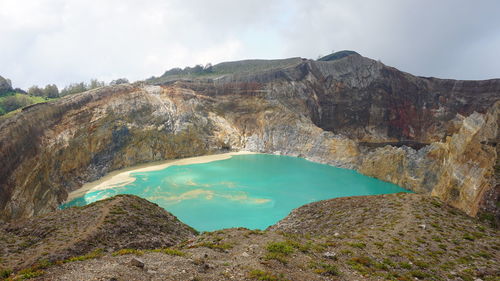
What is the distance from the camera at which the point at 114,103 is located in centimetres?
5350

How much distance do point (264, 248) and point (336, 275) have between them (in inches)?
118

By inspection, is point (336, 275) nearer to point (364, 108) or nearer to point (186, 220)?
point (186, 220)

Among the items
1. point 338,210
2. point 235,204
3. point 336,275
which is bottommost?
point 235,204

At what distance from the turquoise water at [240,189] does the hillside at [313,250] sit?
895 centimetres

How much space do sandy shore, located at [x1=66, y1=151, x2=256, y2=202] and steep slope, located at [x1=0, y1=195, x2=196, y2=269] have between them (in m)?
21.0

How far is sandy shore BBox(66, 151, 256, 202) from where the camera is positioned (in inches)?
1511

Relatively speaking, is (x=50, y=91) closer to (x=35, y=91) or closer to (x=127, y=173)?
(x=35, y=91)

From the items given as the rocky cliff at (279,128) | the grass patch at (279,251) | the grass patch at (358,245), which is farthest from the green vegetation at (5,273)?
the rocky cliff at (279,128)

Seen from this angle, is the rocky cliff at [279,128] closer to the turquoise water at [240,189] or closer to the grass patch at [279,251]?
the turquoise water at [240,189]

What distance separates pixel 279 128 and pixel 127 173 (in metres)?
36.1

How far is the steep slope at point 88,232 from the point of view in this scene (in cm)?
1195

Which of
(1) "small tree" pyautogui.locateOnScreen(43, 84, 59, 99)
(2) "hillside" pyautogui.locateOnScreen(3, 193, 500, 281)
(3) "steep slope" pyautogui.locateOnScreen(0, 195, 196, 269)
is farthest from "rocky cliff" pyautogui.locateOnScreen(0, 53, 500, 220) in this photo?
(1) "small tree" pyautogui.locateOnScreen(43, 84, 59, 99)

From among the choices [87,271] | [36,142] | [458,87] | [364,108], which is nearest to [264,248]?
[87,271]

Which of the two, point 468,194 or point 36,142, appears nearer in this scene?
point 468,194
